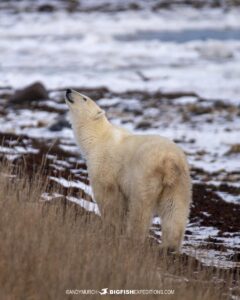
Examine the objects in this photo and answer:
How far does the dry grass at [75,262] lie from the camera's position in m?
5.69

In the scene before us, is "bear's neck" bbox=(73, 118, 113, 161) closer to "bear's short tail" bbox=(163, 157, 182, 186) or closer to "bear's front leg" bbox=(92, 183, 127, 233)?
"bear's front leg" bbox=(92, 183, 127, 233)

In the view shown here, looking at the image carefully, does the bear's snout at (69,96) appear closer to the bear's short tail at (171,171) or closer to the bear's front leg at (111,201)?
the bear's front leg at (111,201)

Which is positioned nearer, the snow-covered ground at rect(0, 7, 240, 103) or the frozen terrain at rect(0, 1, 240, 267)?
the frozen terrain at rect(0, 1, 240, 267)

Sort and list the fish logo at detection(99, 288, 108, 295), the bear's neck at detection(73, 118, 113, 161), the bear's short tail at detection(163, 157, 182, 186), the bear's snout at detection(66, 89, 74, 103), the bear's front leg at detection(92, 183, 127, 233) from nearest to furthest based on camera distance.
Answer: the fish logo at detection(99, 288, 108, 295), the bear's short tail at detection(163, 157, 182, 186), the bear's front leg at detection(92, 183, 127, 233), the bear's neck at detection(73, 118, 113, 161), the bear's snout at detection(66, 89, 74, 103)

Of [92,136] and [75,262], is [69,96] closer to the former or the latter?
[92,136]

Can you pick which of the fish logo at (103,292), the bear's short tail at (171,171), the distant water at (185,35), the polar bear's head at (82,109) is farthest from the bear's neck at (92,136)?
the distant water at (185,35)

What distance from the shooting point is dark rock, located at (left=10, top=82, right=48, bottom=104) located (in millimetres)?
20725

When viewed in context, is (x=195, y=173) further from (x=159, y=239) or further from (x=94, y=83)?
(x=94, y=83)

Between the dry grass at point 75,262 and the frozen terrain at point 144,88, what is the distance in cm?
70

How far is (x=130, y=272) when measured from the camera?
5910 millimetres

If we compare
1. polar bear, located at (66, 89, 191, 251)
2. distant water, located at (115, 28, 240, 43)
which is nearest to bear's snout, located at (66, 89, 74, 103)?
polar bear, located at (66, 89, 191, 251)

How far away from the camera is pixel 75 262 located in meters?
5.98

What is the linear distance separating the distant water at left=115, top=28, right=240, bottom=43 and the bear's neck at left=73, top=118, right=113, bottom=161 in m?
28.8

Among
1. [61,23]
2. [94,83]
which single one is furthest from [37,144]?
[61,23]
